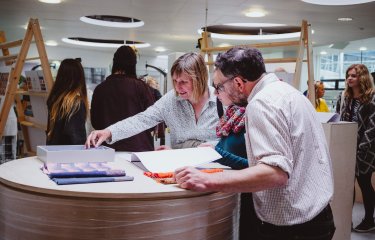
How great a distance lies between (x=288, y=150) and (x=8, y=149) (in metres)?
4.86

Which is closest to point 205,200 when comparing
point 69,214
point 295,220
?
point 295,220

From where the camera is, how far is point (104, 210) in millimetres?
1348

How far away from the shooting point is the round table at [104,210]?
135 cm

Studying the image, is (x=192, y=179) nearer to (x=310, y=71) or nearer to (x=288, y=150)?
(x=288, y=150)

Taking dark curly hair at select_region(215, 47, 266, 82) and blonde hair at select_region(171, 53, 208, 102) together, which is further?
blonde hair at select_region(171, 53, 208, 102)

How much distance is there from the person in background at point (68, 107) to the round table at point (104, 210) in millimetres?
1526

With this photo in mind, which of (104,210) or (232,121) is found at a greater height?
(232,121)

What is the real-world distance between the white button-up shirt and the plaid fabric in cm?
462

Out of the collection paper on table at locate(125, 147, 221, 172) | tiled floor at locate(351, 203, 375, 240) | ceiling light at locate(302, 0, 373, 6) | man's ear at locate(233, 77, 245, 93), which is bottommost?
tiled floor at locate(351, 203, 375, 240)

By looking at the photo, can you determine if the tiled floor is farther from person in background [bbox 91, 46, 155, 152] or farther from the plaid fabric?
the plaid fabric

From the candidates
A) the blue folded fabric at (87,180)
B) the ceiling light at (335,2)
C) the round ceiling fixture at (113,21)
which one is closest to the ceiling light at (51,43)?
the round ceiling fixture at (113,21)

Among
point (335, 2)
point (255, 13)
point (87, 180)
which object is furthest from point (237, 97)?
point (255, 13)

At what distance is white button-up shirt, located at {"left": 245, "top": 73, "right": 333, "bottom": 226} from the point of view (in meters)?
1.29

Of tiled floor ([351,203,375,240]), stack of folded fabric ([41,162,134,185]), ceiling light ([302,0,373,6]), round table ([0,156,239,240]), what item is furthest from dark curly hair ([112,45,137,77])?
ceiling light ([302,0,373,6])
